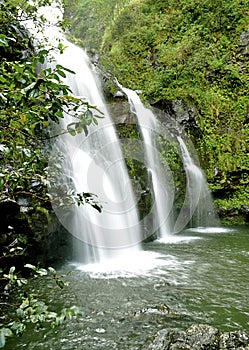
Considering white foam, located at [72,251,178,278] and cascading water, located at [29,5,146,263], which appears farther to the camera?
cascading water, located at [29,5,146,263]

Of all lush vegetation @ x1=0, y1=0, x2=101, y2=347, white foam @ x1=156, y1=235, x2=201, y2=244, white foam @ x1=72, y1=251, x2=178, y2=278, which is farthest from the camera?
white foam @ x1=156, y1=235, x2=201, y2=244

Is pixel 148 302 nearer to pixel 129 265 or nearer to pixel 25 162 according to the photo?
pixel 129 265

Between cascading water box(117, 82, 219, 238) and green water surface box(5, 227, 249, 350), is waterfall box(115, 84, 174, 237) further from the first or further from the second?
green water surface box(5, 227, 249, 350)

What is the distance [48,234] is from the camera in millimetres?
5047

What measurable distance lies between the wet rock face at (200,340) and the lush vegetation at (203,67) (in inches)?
271

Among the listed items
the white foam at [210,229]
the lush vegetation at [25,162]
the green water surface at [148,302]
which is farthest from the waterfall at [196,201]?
the lush vegetation at [25,162]

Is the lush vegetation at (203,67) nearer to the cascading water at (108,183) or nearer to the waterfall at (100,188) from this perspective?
the cascading water at (108,183)

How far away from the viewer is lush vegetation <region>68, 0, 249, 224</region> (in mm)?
9547

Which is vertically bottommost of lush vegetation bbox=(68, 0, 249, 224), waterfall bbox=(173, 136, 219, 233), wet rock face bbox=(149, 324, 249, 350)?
wet rock face bbox=(149, 324, 249, 350)

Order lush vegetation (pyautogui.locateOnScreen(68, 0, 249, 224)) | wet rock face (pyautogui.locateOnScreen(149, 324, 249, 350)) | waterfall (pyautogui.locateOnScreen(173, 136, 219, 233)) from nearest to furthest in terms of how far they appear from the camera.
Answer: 1. wet rock face (pyautogui.locateOnScreen(149, 324, 249, 350))
2. waterfall (pyautogui.locateOnScreen(173, 136, 219, 233))
3. lush vegetation (pyautogui.locateOnScreen(68, 0, 249, 224))

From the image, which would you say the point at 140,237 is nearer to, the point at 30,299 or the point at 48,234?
the point at 48,234

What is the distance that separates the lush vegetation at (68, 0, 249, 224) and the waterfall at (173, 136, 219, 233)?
0.30 m

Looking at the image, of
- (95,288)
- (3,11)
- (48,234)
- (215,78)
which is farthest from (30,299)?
(215,78)

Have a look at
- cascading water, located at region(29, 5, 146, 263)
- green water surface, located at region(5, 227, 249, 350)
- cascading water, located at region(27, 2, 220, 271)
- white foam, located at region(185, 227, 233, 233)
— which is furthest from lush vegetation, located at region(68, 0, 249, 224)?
green water surface, located at region(5, 227, 249, 350)
